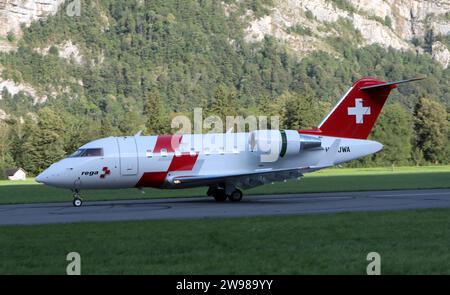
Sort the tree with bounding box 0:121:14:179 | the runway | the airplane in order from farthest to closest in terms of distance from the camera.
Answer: the tree with bounding box 0:121:14:179 → the airplane → the runway

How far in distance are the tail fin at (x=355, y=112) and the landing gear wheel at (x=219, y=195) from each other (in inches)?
186

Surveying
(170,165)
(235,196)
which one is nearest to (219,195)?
(235,196)

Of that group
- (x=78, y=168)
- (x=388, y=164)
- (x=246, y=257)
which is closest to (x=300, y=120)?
(x=388, y=164)

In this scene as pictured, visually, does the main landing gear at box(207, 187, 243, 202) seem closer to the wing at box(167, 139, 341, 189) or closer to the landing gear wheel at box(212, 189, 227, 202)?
the landing gear wheel at box(212, 189, 227, 202)

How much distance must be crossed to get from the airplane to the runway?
0.95 meters

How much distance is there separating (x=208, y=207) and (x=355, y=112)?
941 cm

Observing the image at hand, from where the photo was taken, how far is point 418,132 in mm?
143625

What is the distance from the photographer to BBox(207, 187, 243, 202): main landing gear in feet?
112

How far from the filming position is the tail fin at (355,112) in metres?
36.6

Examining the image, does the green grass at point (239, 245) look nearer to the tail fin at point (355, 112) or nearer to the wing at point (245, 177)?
the wing at point (245, 177)

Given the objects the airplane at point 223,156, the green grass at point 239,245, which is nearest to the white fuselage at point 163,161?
the airplane at point 223,156

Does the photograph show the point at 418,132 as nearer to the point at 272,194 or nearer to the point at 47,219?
the point at 272,194

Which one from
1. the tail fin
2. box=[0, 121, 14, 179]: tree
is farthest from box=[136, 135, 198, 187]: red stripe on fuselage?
box=[0, 121, 14, 179]: tree
